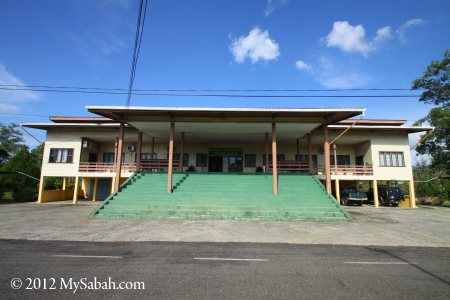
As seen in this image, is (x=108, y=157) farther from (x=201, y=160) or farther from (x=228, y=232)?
(x=228, y=232)

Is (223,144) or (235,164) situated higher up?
(223,144)

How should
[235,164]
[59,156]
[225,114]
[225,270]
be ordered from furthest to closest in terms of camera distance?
[235,164] < [59,156] < [225,114] < [225,270]

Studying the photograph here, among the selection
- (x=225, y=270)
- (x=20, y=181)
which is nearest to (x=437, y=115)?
(x=225, y=270)

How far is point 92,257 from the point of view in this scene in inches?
219

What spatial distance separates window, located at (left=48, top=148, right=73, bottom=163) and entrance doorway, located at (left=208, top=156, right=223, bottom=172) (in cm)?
1215

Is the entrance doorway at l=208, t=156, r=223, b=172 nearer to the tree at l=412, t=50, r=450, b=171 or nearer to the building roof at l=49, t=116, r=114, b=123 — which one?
the building roof at l=49, t=116, r=114, b=123

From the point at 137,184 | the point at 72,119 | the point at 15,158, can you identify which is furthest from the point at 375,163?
the point at 15,158

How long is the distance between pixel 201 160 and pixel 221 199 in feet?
31.1

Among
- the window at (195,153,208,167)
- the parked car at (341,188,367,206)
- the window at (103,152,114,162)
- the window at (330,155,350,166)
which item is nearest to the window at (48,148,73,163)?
the window at (103,152,114,162)

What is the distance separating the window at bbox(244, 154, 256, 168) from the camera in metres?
22.1

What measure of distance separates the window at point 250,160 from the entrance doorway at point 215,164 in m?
2.41

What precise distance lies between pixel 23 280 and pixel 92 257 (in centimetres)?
148

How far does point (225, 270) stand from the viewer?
15.8ft

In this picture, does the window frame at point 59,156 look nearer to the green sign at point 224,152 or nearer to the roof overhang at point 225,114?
the roof overhang at point 225,114
